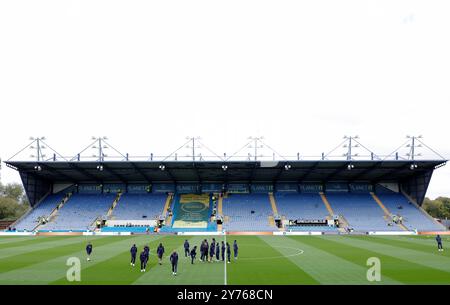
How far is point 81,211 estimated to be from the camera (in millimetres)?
65688

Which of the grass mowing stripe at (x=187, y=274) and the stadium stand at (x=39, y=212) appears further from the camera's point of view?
the stadium stand at (x=39, y=212)

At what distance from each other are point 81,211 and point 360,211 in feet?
169

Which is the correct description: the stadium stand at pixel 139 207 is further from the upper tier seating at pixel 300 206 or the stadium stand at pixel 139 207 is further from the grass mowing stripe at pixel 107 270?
the grass mowing stripe at pixel 107 270

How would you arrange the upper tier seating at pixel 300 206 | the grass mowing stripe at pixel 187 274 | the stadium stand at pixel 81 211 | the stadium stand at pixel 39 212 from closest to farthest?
the grass mowing stripe at pixel 187 274 → the stadium stand at pixel 81 211 → the stadium stand at pixel 39 212 → the upper tier seating at pixel 300 206

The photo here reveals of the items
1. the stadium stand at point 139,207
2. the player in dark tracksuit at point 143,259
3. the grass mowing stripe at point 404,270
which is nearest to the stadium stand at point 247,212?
the stadium stand at point 139,207

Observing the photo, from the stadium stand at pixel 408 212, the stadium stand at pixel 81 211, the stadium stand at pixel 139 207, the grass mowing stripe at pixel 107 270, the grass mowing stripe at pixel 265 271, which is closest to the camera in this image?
the grass mowing stripe at pixel 265 271

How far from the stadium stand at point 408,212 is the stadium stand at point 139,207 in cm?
4337

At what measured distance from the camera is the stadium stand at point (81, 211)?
201ft

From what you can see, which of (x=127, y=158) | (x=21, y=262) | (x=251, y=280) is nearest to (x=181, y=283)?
(x=251, y=280)

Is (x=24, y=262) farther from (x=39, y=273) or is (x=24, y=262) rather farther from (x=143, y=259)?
(x=143, y=259)

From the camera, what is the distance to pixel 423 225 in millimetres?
60688
